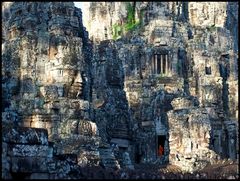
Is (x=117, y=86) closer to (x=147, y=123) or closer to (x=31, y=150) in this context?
(x=147, y=123)

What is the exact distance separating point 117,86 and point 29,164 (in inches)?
1113

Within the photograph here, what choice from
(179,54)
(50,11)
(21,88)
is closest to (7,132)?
(21,88)

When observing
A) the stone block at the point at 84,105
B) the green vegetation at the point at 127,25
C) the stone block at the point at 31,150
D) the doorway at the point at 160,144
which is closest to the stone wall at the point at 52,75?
the stone block at the point at 84,105

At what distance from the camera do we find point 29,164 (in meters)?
15.2

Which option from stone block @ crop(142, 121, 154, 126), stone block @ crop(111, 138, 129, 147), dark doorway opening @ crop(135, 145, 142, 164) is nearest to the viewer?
stone block @ crop(111, 138, 129, 147)

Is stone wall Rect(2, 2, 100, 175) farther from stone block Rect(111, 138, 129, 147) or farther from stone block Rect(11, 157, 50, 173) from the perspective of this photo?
stone block Rect(11, 157, 50, 173)

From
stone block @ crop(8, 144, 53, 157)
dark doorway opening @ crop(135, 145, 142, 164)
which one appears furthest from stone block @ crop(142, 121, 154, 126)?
stone block @ crop(8, 144, 53, 157)

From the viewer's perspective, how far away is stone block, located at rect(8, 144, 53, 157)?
15.2 metres

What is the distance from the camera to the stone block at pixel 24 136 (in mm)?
15297

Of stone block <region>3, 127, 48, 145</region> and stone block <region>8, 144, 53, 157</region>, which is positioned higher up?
stone block <region>3, 127, 48, 145</region>

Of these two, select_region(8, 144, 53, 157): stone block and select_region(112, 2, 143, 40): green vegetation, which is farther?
select_region(112, 2, 143, 40): green vegetation

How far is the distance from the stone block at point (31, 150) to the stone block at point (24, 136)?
0.10 metres

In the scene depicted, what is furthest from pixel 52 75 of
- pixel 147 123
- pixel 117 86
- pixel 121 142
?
pixel 117 86

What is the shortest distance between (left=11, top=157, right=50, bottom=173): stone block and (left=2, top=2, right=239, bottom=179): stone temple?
25mm
